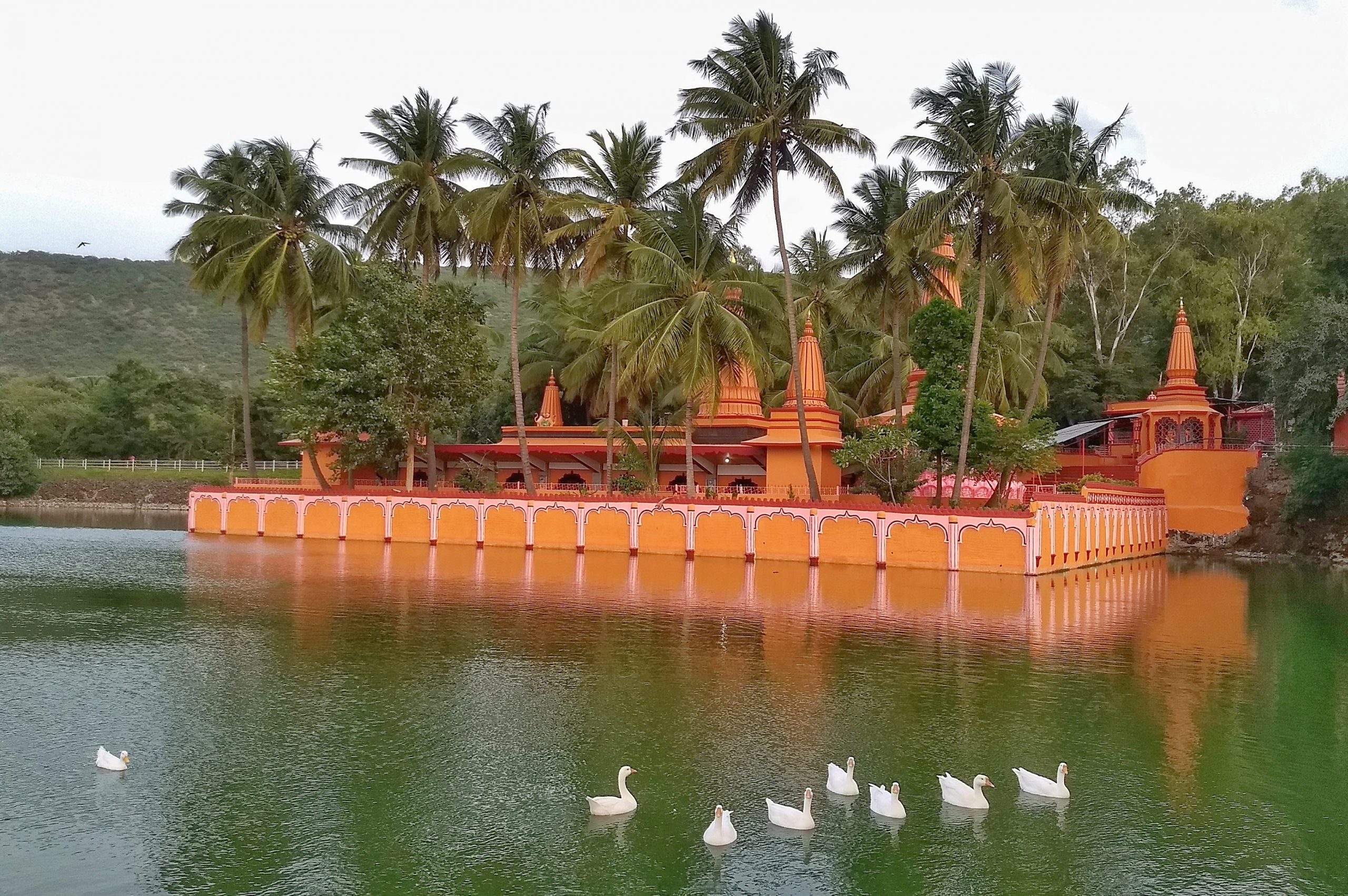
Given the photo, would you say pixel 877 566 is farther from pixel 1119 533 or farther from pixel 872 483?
pixel 1119 533

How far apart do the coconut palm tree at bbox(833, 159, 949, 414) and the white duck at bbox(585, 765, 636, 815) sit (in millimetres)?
29070

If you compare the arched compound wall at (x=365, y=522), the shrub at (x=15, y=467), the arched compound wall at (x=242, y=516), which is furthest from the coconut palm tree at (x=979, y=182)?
the shrub at (x=15, y=467)

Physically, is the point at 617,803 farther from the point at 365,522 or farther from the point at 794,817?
the point at 365,522

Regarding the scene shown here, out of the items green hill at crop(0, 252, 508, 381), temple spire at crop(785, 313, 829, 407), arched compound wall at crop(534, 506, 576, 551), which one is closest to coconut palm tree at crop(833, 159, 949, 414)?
temple spire at crop(785, 313, 829, 407)

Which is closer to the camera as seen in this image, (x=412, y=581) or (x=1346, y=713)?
(x=1346, y=713)

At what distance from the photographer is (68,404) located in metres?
71.2

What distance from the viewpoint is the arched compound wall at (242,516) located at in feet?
134

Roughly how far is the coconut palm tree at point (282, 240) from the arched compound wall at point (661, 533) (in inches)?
698

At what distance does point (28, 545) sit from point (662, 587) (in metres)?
23.3

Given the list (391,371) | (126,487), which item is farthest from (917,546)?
(126,487)

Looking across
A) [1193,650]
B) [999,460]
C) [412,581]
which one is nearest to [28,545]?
[412,581]

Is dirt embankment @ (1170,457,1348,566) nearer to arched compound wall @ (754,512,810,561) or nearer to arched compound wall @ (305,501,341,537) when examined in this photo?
arched compound wall @ (754,512,810,561)

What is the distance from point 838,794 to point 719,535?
23.2 metres

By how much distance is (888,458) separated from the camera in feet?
110
